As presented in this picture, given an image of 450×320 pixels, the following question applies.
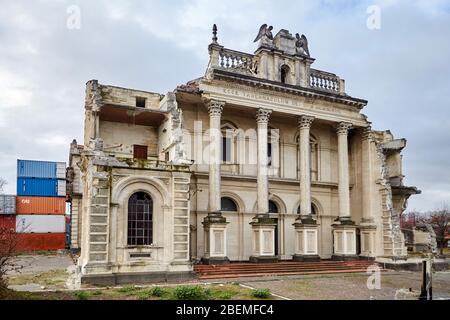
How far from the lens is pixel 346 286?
19.9 m

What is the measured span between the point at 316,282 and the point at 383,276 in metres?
5.63

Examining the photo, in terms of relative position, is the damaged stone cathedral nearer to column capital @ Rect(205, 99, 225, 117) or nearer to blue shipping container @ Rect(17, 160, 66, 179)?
column capital @ Rect(205, 99, 225, 117)

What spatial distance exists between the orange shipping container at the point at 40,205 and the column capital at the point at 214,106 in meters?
26.5

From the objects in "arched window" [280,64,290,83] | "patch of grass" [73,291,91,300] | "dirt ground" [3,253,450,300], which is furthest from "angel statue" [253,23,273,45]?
"patch of grass" [73,291,91,300]

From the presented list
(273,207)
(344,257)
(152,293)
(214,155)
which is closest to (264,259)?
(273,207)

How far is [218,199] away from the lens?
82.9 feet

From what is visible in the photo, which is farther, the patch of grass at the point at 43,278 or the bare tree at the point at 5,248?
the patch of grass at the point at 43,278

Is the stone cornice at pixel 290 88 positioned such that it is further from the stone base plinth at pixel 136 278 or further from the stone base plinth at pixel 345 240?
the stone base plinth at pixel 136 278

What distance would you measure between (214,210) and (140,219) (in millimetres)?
5440

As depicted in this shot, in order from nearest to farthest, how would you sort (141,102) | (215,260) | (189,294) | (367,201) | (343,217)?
(189,294), (215,260), (141,102), (343,217), (367,201)

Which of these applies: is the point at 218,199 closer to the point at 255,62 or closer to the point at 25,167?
the point at 255,62

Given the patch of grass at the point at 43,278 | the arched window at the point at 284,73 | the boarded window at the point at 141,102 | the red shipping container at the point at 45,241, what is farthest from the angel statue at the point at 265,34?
the red shipping container at the point at 45,241

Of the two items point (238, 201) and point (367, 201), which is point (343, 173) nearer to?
point (367, 201)

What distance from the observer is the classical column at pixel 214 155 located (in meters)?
25.2
